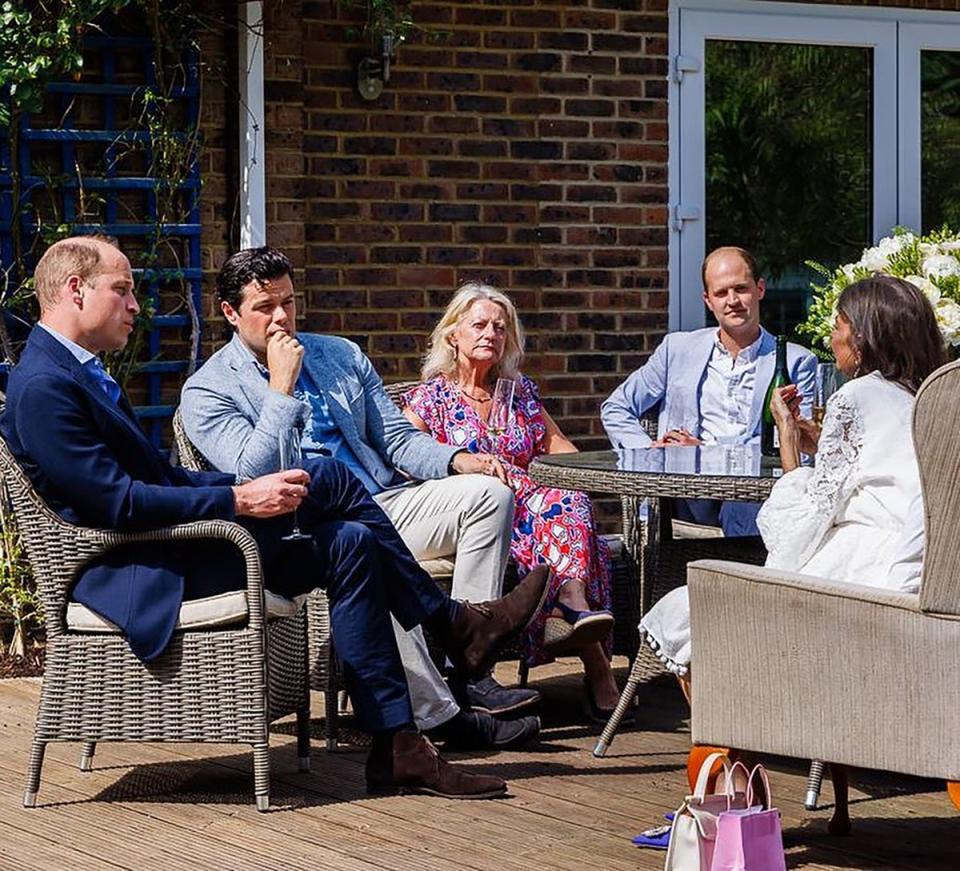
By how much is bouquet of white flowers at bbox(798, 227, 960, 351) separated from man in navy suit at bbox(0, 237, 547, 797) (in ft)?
4.41

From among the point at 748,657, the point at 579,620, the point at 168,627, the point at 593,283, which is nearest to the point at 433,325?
the point at 593,283

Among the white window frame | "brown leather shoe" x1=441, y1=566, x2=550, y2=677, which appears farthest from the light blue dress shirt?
the white window frame

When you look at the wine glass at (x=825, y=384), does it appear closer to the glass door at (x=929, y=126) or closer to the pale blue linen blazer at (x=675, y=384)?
the pale blue linen blazer at (x=675, y=384)

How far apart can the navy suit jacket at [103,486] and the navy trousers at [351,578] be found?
0.34 feet

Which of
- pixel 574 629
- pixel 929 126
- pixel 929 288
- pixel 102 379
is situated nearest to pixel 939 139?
pixel 929 126

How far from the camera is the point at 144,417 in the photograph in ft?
20.6

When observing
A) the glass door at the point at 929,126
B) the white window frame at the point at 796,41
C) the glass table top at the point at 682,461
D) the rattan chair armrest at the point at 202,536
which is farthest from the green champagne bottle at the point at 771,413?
the glass door at the point at 929,126

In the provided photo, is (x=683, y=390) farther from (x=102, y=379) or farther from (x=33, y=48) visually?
(x=33, y=48)

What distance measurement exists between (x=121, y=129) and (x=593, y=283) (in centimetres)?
185

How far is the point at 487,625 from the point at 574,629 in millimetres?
500

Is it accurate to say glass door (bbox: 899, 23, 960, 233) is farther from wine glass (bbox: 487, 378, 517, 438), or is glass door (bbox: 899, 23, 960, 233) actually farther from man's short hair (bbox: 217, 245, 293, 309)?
man's short hair (bbox: 217, 245, 293, 309)

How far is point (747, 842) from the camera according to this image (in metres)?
3.39

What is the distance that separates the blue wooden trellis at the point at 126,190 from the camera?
6.12m

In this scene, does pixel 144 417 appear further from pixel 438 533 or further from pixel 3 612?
pixel 438 533
